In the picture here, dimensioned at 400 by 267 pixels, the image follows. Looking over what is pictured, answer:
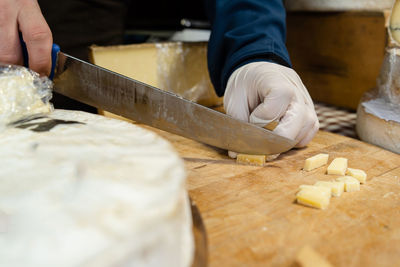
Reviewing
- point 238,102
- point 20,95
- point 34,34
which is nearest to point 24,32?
point 34,34

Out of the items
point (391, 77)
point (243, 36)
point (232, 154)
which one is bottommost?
point (232, 154)

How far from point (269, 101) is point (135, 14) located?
7.63ft

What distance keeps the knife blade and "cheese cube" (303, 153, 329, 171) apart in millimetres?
88

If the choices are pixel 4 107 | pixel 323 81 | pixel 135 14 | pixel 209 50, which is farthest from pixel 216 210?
pixel 135 14

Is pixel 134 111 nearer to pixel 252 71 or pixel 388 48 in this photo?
pixel 252 71

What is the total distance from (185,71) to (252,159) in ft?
2.71

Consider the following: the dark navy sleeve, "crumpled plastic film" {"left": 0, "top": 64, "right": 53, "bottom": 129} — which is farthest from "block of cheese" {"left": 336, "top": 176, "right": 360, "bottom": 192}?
"crumpled plastic film" {"left": 0, "top": 64, "right": 53, "bottom": 129}


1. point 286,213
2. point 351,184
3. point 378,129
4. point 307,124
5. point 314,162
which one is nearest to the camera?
point 286,213

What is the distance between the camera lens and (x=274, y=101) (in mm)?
1209

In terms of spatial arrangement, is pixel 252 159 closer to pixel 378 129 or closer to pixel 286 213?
pixel 286 213

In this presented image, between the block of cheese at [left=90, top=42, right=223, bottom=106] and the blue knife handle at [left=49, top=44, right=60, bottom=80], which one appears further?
the block of cheese at [left=90, top=42, right=223, bottom=106]

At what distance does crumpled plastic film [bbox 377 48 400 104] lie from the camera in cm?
146

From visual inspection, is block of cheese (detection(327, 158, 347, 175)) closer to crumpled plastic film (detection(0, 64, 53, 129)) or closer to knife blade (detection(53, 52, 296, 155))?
knife blade (detection(53, 52, 296, 155))

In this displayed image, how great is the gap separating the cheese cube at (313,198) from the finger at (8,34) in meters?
0.94
